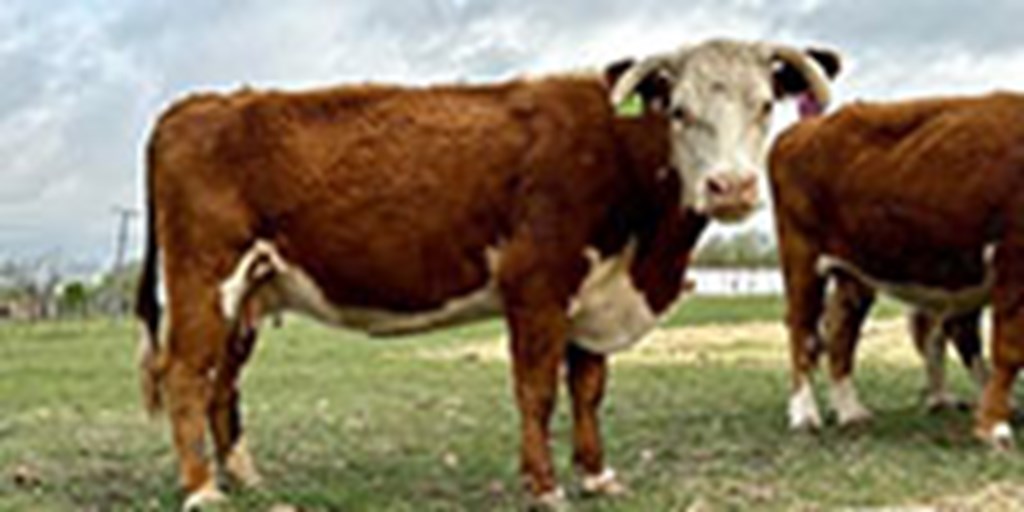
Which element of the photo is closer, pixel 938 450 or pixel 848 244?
pixel 938 450

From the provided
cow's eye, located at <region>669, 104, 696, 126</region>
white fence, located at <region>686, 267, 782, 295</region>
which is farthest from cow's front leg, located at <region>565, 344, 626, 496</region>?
white fence, located at <region>686, 267, 782, 295</region>

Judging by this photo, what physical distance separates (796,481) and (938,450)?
158 centimetres

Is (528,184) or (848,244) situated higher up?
(528,184)

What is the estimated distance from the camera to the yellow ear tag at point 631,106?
8.02 metres

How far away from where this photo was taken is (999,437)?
994 centimetres

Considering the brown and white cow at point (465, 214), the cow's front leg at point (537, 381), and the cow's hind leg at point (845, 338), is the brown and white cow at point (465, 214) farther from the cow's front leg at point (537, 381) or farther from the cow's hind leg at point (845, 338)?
the cow's hind leg at point (845, 338)

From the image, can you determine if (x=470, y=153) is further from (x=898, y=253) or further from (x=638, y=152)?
(x=898, y=253)

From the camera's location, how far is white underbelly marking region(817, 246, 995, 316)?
405 inches

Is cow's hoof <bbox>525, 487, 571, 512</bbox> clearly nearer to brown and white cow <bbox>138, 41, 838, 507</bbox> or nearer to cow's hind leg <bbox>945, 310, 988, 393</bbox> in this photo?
brown and white cow <bbox>138, 41, 838, 507</bbox>

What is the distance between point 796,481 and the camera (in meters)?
8.77

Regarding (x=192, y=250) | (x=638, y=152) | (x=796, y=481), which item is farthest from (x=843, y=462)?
(x=192, y=250)

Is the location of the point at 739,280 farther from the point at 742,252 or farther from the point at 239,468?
the point at 239,468

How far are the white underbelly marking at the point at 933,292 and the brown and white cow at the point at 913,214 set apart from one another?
0.01 meters

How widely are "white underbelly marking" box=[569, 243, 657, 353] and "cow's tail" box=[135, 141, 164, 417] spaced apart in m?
2.44
